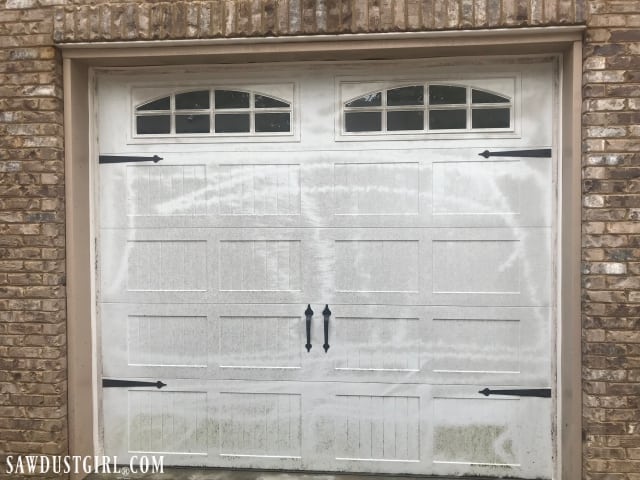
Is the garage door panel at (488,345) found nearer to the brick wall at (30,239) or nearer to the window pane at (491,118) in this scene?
the window pane at (491,118)

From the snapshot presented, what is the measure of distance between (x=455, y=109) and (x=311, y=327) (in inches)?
62.8

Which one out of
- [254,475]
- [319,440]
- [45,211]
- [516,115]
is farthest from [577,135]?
[45,211]

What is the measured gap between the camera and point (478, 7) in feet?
10.7

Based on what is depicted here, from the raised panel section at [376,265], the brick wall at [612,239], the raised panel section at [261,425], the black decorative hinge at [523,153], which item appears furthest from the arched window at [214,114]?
the brick wall at [612,239]

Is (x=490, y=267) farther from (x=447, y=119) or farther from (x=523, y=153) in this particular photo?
(x=447, y=119)

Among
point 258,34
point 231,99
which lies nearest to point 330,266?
point 231,99

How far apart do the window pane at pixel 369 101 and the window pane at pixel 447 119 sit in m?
0.33

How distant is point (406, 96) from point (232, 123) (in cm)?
109

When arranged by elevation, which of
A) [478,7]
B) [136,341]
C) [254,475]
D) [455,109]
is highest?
[478,7]

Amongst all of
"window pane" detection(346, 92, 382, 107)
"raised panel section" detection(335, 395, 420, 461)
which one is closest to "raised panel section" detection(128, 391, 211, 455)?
"raised panel section" detection(335, 395, 420, 461)

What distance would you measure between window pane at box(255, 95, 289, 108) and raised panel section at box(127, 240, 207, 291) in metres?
0.94

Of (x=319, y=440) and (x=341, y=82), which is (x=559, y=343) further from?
(x=341, y=82)

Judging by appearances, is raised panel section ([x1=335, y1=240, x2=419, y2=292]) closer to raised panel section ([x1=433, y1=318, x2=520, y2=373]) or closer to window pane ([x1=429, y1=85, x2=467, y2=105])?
raised panel section ([x1=433, y1=318, x2=520, y2=373])

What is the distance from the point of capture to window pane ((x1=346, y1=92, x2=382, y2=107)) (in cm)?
369
